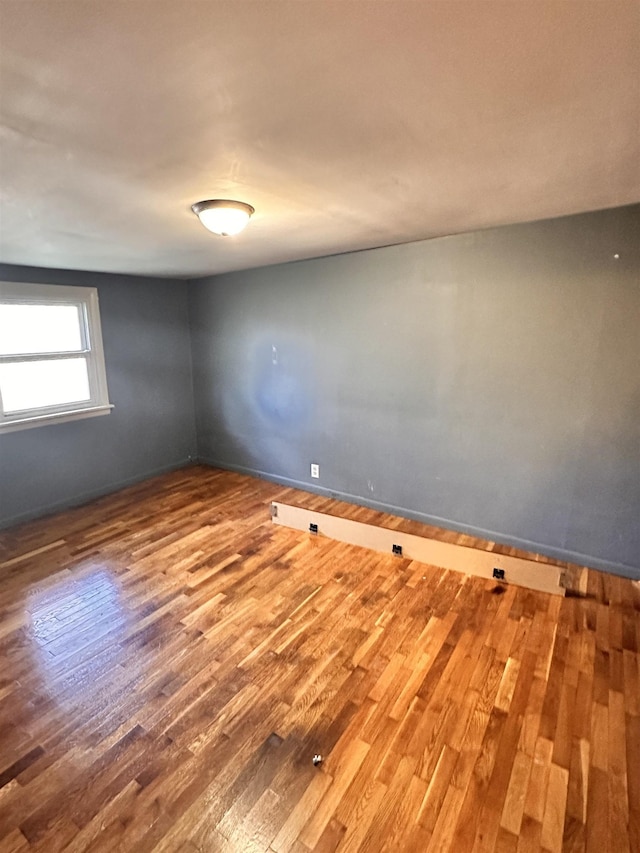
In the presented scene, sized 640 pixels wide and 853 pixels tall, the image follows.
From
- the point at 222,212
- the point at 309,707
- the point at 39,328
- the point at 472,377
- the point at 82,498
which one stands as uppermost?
the point at 222,212

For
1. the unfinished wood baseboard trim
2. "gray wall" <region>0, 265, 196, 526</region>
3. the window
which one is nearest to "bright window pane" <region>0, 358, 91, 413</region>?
the window

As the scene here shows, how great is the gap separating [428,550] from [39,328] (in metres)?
3.71

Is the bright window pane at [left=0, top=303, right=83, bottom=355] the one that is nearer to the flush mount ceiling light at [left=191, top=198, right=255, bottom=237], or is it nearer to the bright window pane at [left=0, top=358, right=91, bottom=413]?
the bright window pane at [left=0, top=358, right=91, bottom=413]

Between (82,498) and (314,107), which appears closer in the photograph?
(314,107)

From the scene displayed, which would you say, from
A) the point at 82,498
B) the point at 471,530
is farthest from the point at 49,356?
the point at 471,530

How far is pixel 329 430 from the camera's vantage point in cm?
379

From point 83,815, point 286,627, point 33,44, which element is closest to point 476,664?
point 286,627

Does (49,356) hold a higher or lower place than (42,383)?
higher

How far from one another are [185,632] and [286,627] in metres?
0.54

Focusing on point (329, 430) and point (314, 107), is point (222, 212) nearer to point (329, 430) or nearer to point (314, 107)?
point (314, 107)

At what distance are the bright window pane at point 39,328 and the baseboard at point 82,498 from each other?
1.35 metres

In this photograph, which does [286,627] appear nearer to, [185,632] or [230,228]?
[185,632]

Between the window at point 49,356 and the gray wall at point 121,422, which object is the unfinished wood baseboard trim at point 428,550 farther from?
the window at point 49,356

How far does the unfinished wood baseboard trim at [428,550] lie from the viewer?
2613 mm
